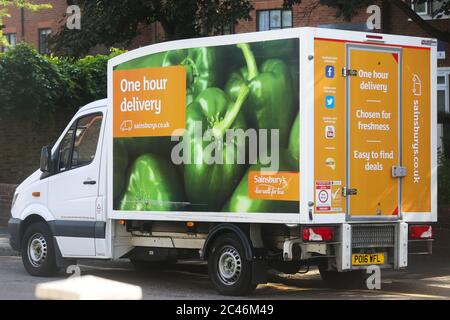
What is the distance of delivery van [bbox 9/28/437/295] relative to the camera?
997cm

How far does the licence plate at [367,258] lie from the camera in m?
10.2

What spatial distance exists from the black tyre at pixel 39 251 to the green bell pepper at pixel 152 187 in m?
1.51

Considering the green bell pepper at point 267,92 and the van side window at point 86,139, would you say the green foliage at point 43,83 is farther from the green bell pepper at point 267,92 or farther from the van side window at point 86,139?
the green bell pepper at point 267,92

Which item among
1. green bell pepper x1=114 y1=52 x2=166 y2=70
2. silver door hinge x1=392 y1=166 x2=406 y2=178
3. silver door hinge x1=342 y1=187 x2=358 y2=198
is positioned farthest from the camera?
green bell pepper x1=114 y1=52 x2=166 y2=70

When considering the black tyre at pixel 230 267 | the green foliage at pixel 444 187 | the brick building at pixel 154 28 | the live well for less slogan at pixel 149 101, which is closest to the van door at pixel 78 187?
the live well for less slogan at pixel 149 101

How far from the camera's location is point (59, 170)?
41.1 feet

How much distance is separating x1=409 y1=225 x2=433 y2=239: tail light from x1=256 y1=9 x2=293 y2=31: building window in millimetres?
18186

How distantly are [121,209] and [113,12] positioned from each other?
7722mm

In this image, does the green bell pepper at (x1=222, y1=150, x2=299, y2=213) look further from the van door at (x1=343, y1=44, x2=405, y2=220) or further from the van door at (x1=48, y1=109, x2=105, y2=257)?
the van door at (x1=48, y1=109, x2=105, y2=257)

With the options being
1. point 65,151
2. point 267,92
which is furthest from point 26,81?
point 267,92

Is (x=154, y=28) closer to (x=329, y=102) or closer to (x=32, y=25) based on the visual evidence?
(x=32, y=25)

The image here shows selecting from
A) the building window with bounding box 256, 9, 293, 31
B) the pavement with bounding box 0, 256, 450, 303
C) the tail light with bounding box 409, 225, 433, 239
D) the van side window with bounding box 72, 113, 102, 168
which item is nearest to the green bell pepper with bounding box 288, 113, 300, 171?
the pavement with bounding box 0, 256, 450, 303

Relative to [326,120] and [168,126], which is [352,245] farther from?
[168,126]

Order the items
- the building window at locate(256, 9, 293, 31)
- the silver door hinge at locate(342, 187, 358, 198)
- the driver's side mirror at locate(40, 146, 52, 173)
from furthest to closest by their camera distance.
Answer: the building window at locate(256, 9, 293, 31) < the driver's side mirror at locate(40, 146, 52, 173) < the silver door hinge at locate(342, 187, 358, 198)
